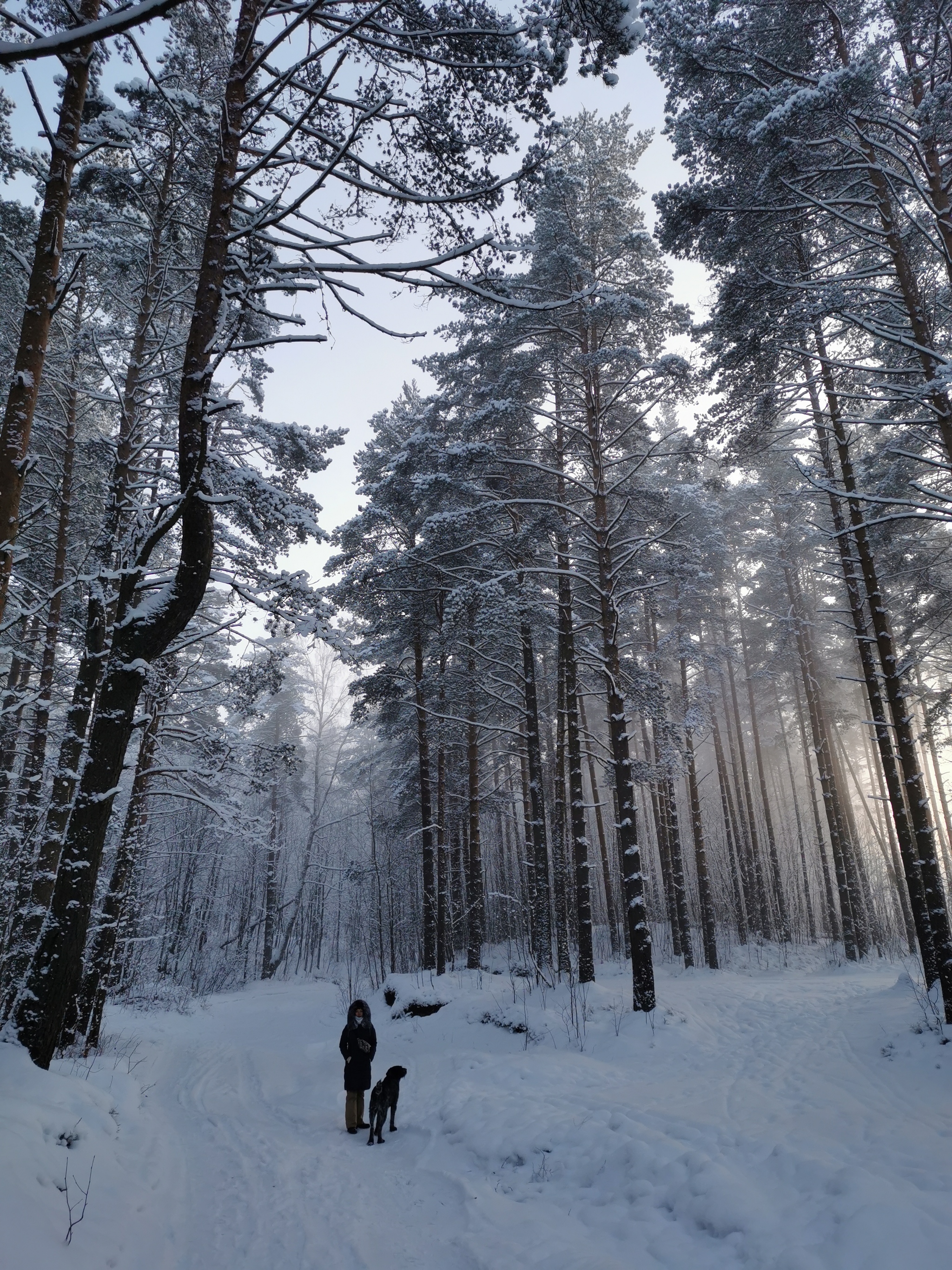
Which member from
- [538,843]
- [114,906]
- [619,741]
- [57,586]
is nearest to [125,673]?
[57,586]

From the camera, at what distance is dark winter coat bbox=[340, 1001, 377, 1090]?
24.9ft

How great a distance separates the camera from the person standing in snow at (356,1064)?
7543 mm

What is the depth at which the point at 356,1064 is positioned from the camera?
7.60m

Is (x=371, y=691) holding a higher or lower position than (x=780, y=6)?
lower

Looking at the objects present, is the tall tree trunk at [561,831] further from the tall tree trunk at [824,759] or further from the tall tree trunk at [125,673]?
the tall tree trunk at [125,673]

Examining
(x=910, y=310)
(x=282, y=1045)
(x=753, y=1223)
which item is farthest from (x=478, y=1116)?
(x=910, y=310)

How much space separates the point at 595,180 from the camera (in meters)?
12.7

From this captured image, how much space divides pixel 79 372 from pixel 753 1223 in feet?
51.9

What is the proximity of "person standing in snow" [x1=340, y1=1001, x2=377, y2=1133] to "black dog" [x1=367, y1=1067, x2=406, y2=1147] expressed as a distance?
1.36 ft

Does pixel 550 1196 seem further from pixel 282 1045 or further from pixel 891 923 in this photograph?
pixel 891 923

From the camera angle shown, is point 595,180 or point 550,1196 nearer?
point 550,1196

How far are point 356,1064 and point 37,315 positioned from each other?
8.48 metres

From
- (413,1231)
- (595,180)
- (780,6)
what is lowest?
(413,1231)

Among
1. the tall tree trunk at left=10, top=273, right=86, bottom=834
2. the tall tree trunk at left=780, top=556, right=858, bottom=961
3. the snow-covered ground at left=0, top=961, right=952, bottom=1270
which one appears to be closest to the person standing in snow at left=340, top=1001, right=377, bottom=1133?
the snow-covered ground at left=0, top=961, right=952, bottom=1270
